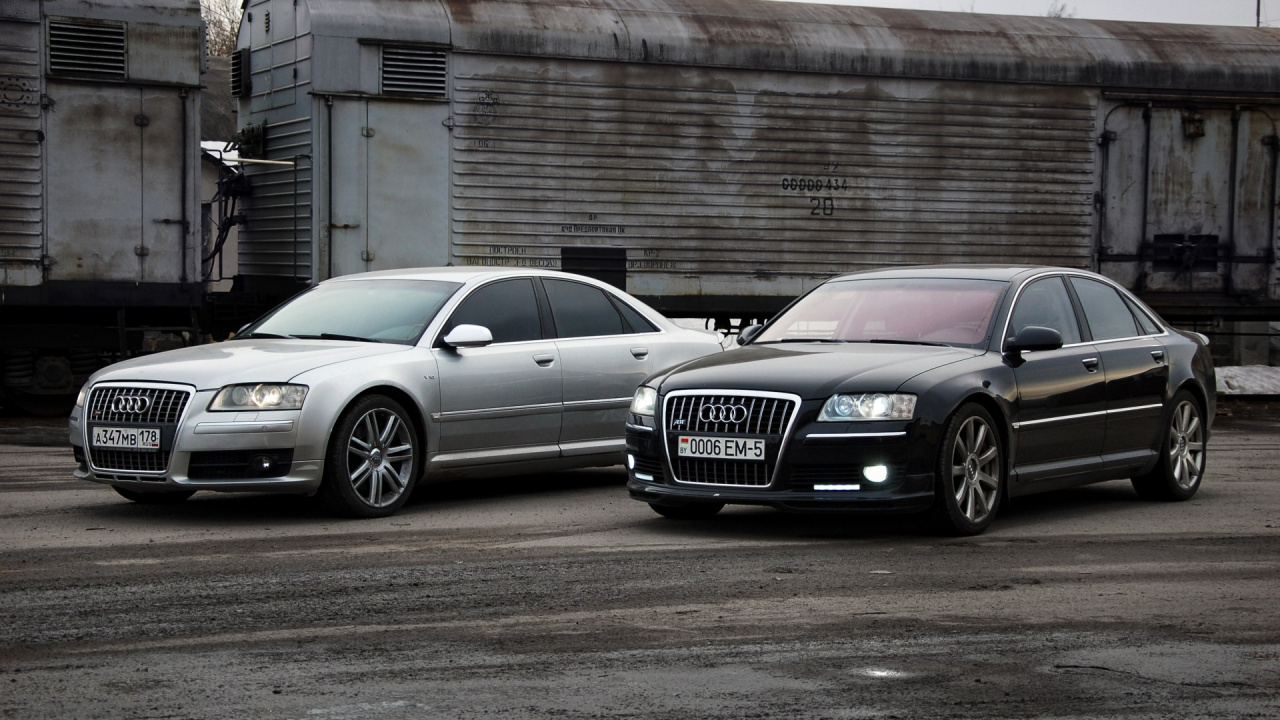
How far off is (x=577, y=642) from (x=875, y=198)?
12.6 m

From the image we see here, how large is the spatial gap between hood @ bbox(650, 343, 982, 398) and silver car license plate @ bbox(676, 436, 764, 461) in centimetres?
28

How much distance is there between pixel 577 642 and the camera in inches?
219

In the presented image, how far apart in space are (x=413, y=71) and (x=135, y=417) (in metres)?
7.78

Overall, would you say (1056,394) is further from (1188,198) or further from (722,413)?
(1188,198)

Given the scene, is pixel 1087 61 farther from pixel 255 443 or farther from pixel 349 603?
pixel 349 603

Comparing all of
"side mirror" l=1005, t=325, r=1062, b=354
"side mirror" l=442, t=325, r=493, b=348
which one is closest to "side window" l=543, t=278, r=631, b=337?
"side mirror" l=442, t=325, r=493, b=348

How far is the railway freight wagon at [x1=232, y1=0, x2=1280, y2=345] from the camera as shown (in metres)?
15.6

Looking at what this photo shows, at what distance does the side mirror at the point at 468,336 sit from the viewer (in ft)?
30.3

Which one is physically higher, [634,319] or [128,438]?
[634,319]

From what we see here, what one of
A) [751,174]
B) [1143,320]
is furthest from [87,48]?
[1143,320]

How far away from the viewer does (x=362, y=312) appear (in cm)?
977

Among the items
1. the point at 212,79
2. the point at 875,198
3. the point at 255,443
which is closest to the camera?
the point at 255,443

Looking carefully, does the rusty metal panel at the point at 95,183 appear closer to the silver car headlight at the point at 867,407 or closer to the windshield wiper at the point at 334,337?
the windshield wiper at the point at 334,337

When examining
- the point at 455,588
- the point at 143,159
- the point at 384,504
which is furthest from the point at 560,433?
the point at 143,159
